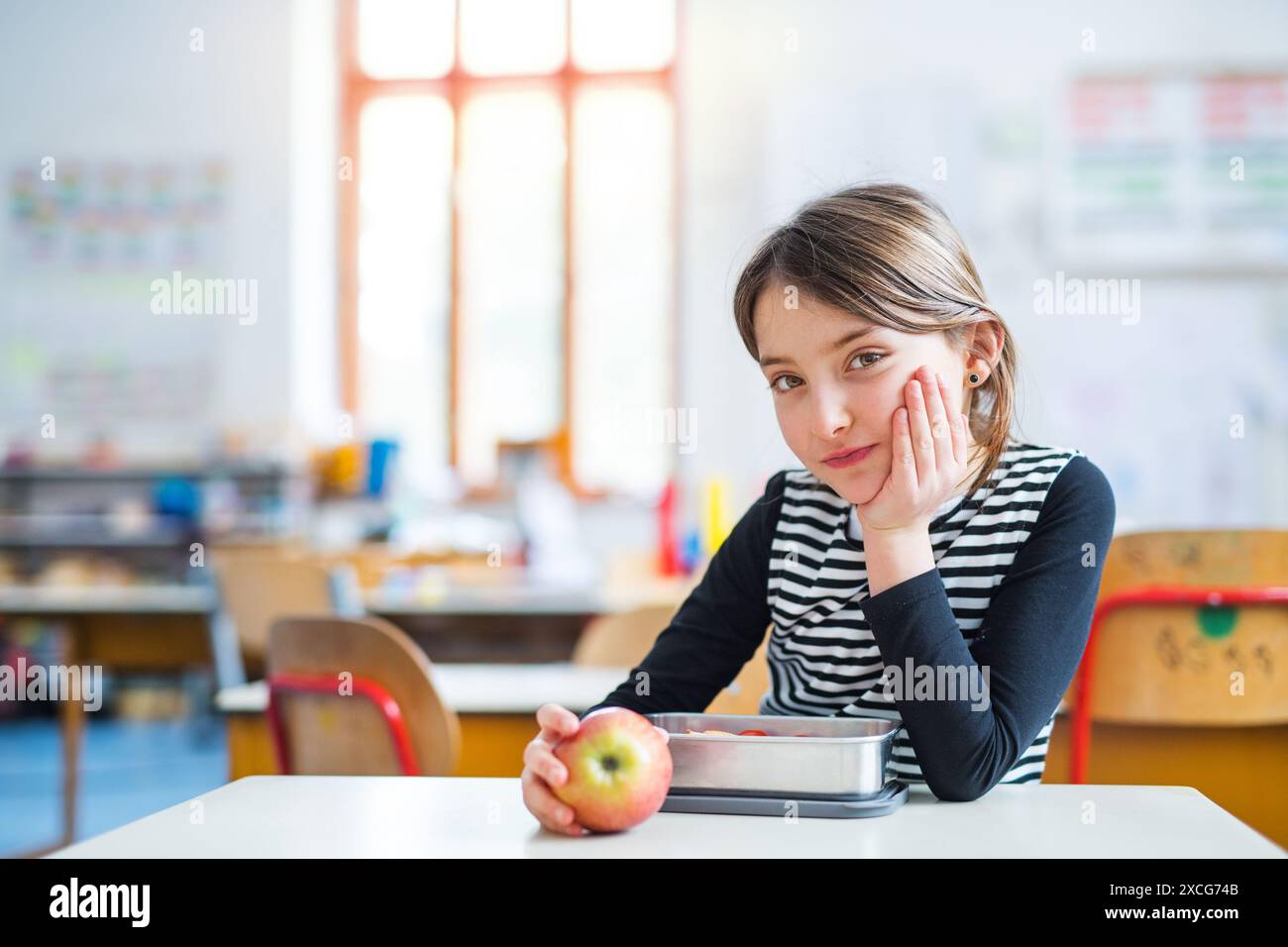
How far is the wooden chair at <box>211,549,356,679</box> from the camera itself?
8.38 feet

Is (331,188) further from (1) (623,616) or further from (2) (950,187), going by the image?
(1) (623,616)

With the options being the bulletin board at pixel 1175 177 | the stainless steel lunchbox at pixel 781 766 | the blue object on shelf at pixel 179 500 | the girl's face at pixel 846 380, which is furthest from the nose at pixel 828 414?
the blue object on shelf at pixel 179 500

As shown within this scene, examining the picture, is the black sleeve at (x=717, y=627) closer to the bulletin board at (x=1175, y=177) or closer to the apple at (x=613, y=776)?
the apple at (x=613, y=776)

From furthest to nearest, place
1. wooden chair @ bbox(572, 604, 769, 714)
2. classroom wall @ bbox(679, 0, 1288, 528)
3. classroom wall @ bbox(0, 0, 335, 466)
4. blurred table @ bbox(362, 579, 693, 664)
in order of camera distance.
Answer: classroom wall @ bbox(0, 0, 335, 466), classroom wall @ bbox(679, 0, 1288, 528), blurred table @ bbox(362, 579, 693, 664), wooden chair @ bbox(572, 604, 769, 714)

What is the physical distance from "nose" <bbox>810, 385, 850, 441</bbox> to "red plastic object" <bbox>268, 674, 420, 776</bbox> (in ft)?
2.53

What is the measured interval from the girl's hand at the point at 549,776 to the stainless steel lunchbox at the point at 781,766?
1.7 inches

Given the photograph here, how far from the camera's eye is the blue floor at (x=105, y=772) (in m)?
3.34

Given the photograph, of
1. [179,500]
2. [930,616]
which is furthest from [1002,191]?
[930,616]

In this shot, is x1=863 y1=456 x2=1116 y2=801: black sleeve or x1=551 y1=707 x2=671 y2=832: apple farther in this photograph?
x1=863 y1=456 x2=1116 y2=801: black sleeve

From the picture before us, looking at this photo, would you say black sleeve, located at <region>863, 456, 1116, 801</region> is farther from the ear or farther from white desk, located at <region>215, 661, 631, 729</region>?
white desk, located at <region>215, 661, 631, 729</region>

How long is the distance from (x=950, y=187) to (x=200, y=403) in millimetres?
3228

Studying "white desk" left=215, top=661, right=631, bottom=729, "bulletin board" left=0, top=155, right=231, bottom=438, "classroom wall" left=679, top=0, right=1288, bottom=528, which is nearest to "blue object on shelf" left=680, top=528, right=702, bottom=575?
"classroom wall" left=679, top=0, right=1288, bottom=528
